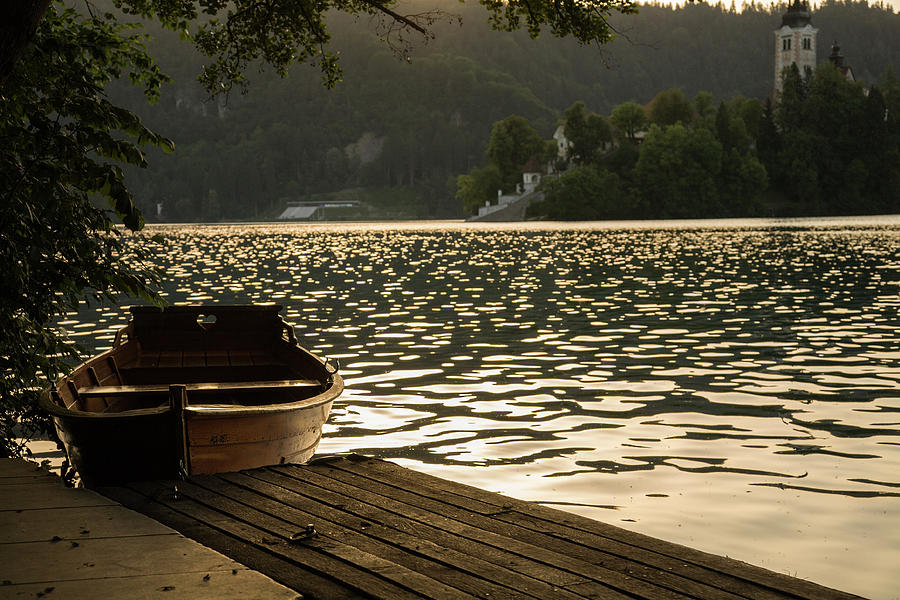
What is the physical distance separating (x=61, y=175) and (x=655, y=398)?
10807mm

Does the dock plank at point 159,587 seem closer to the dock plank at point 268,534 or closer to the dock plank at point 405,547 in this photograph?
the dock plank at point 268,534

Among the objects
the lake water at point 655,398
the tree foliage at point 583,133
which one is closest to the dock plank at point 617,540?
the lake water at point 655,398

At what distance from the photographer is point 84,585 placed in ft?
20.7

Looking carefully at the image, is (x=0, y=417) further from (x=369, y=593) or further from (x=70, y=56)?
(x=369, y=593)

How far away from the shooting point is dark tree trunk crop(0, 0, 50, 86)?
6.21 metres

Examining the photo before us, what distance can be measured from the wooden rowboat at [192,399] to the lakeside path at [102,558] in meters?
0.71

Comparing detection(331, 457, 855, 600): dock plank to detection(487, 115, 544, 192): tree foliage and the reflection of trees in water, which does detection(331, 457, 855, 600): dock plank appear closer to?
the reflection of trees in water

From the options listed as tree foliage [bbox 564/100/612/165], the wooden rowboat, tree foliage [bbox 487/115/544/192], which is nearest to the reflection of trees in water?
the wooden rowboat

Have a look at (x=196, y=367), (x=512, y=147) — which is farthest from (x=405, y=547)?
(x=512, y=147)

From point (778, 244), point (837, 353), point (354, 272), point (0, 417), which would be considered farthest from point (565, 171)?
point (0, 417)

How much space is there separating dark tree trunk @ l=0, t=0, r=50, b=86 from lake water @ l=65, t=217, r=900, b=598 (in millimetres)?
6751

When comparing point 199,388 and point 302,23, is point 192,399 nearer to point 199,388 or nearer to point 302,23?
point 199,388

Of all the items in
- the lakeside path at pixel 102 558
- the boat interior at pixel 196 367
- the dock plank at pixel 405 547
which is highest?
the boat interior at pixel 196 367

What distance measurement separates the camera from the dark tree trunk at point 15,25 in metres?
6.21
